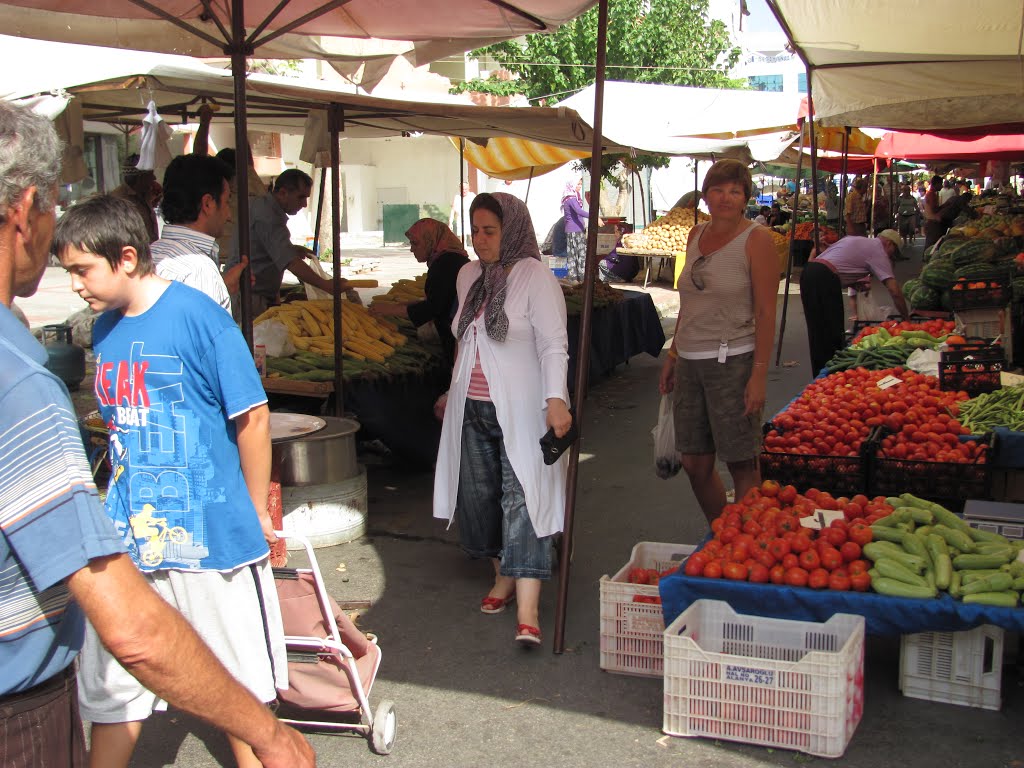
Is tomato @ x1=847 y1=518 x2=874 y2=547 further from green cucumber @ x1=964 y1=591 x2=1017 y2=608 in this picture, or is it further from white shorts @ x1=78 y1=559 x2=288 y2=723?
white shorts @ x1=78 y1=559 x2=288 y2=723

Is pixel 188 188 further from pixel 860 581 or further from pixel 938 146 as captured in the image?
pixel 938 146

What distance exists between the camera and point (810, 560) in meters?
3.74

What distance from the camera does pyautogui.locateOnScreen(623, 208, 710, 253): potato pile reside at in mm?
19406

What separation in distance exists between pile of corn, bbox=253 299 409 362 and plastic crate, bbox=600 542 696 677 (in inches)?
139

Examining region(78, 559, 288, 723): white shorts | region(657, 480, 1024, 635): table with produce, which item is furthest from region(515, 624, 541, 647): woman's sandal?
region(78, 559, 288, 723): white shorts

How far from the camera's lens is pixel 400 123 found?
27.4ft

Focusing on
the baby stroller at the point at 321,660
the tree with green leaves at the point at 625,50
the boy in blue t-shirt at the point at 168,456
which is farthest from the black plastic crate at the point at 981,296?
the tree with green leaves at the point at 625,50

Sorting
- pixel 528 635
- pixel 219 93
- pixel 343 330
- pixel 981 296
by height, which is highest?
pixel 219 93

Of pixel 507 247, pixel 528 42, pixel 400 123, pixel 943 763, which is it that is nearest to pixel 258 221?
pixel 400 123

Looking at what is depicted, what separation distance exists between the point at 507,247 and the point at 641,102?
26.7 feet

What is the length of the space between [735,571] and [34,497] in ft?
9.16

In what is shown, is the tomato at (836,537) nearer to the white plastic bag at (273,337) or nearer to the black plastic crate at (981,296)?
the black plastic crate at (981,296)

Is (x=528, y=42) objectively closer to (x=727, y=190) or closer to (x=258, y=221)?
(x=258, y=221)

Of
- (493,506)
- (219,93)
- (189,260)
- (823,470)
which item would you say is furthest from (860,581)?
(219,93)
